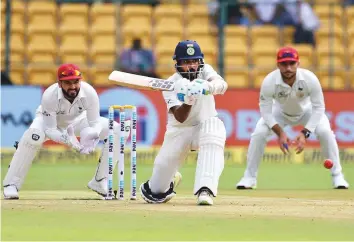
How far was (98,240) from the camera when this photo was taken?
582cm

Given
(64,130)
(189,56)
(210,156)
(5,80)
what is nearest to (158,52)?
(5,80)

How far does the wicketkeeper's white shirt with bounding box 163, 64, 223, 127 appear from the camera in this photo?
8.16 m

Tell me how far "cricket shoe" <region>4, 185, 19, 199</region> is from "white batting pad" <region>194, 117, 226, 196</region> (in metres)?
1.59

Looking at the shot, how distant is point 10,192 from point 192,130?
63.6 inches

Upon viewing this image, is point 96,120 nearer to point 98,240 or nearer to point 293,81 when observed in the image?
point 293,81

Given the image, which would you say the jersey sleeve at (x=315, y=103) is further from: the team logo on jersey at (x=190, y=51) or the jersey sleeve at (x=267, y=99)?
the team logo on jersey at (x=190, y=51)

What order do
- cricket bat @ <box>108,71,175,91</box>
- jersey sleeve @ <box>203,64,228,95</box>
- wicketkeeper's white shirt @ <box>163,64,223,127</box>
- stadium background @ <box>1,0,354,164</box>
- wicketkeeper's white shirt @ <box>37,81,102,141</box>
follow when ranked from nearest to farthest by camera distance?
1. jersey sleeve @ <box>203,64,228,95</box>
2. cricket bat @ <box>108,71,175,91</box>
3. wicketkeeper's white shirt @ <box>163,64,223,127</box>
4. wicketkeeper's white shirt @ <box>37,81,102,141</box>
5. stadium background @ <box>1,0,354,164</box>

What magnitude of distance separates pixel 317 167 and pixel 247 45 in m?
3.13

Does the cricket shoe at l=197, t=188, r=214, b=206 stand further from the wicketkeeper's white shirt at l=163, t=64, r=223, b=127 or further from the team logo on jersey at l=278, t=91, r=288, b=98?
the team logo on jersey at l=278, t=91, r=288, b=98

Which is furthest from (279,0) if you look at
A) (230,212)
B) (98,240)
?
(98,240)

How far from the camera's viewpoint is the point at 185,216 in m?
7.15

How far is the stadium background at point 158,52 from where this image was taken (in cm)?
1477

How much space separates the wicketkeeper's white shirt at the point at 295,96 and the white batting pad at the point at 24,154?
277cm

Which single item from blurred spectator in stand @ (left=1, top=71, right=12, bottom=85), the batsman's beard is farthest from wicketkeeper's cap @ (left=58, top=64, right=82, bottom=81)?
blurred spectator in stand @ (left=1, top=71, right=12, bottom=85)
